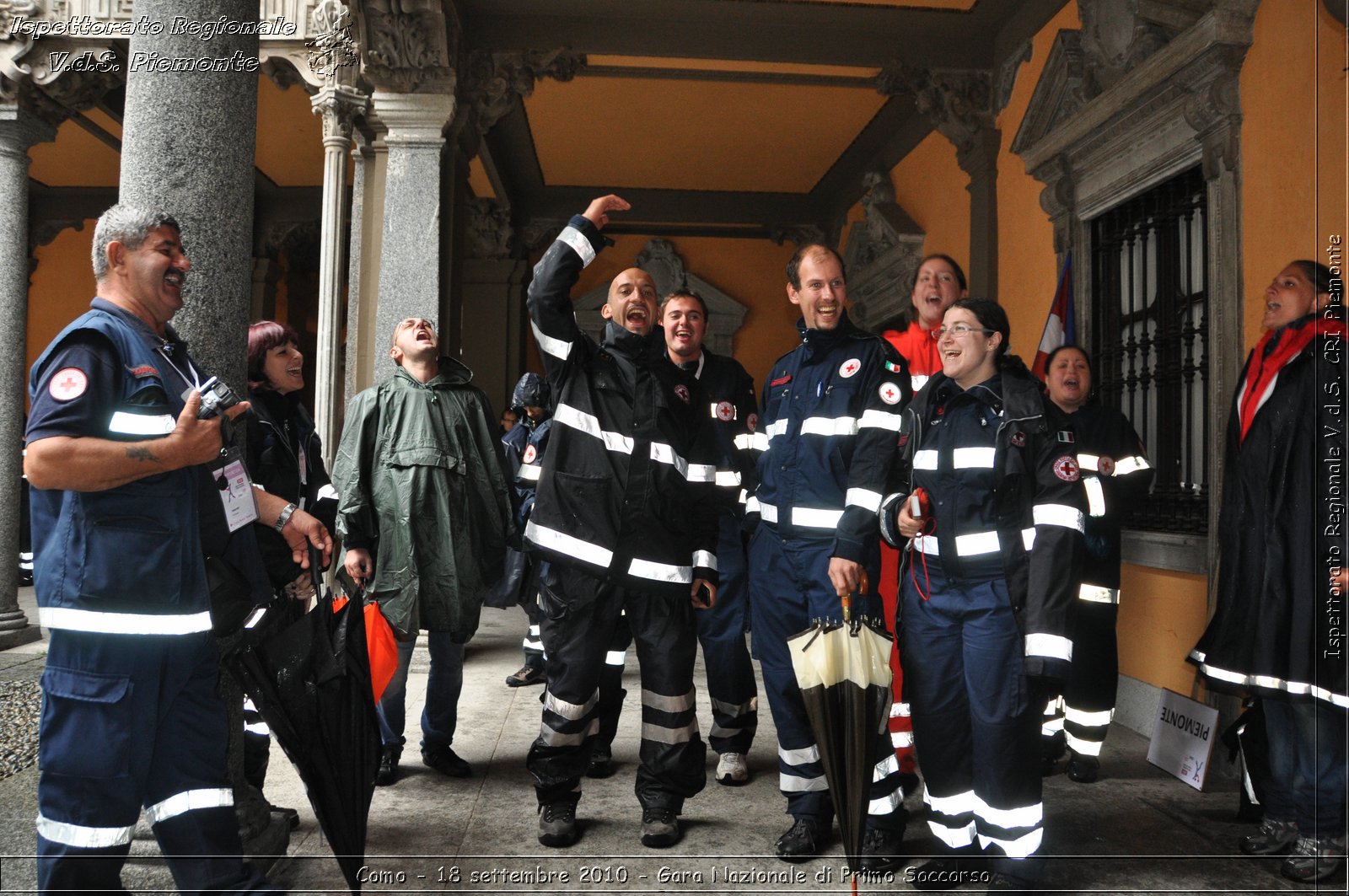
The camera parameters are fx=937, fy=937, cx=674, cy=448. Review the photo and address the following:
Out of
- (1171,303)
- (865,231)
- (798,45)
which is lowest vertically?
(1171,303)

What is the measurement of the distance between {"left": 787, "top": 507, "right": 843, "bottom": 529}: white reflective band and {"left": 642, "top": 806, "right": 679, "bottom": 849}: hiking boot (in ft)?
3.71

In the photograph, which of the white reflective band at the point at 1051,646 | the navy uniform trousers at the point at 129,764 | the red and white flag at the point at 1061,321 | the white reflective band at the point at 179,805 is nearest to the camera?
the navy uniform trousers at the point at 129,764

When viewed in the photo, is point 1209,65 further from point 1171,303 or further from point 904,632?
point 904,632

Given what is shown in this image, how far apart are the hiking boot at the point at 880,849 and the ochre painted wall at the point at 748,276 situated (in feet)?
34.2

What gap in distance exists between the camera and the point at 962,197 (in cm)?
809

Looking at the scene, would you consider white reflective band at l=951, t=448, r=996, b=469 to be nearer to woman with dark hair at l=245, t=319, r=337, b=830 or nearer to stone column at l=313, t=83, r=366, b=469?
woman with dark hair at l=245, t=319, r=337, b=830

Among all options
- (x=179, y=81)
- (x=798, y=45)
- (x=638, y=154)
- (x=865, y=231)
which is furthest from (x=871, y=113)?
(x=179, y=81)

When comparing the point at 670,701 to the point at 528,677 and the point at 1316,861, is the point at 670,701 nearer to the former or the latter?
the point at 1316,861

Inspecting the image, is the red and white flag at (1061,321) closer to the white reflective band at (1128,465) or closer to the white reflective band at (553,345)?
the white reflective band at (1128,465)

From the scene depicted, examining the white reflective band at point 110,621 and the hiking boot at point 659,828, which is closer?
the white reflective band at point 110,621

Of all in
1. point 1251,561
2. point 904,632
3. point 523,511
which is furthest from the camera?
point 523,511

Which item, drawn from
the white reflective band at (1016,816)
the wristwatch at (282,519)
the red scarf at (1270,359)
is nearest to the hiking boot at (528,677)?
the wristwatch at (282,519)

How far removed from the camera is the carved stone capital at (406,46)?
6.41 meters

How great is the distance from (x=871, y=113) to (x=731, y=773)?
7.37 metres
